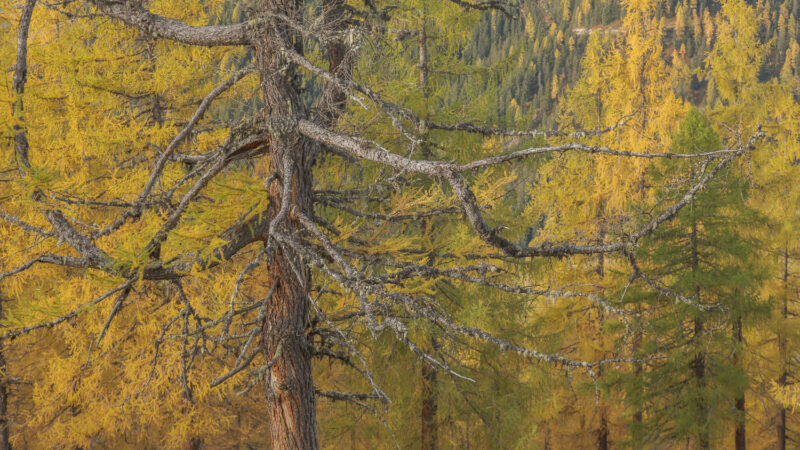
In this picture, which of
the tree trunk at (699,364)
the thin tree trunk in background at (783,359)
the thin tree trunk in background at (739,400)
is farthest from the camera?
the thin tree trunk in background at (783,359)

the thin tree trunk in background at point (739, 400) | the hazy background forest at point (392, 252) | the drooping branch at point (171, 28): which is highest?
the drooping branch at point (171, 28)

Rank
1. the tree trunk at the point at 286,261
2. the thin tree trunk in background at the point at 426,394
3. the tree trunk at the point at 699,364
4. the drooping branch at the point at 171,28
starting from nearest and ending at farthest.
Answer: the tree trunk at the point at 286,261 → the drooping branch at the point at 171,28 → the thin tree trunk in background at the point at 426,394 → the tree trunk at the point at 699,364

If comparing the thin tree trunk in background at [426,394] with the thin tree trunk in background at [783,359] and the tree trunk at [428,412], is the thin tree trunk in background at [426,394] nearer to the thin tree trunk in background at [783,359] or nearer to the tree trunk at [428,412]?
the tree trunk at [428,412]

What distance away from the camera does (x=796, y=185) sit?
16.8 m

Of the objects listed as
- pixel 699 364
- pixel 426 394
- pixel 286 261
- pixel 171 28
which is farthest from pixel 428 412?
pixel 171 28

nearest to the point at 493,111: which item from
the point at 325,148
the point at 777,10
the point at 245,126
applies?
the point at 325,148

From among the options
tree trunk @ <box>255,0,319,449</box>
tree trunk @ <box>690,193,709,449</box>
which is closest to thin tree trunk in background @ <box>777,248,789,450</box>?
tree trunk @ <box>690,193,709,449</box>

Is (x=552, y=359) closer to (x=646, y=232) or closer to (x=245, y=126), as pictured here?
(x=646, y=232)

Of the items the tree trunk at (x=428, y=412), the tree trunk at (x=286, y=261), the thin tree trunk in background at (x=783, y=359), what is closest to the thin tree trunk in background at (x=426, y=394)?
the tree trunk at (x=428, y=412)

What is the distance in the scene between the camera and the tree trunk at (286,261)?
391 centimetres

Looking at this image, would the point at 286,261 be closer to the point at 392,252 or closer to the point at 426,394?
the point at 392,252

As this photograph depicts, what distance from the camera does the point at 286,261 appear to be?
4.02 meters

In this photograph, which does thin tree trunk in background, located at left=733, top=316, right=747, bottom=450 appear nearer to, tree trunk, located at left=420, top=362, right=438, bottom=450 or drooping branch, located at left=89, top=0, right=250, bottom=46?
tree trunk, located at left=420, top=362, right=438, bottom=450

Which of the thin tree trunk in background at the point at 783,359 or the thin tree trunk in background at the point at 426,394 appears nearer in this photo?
the thin tree trunk in background at the point at 426,394
